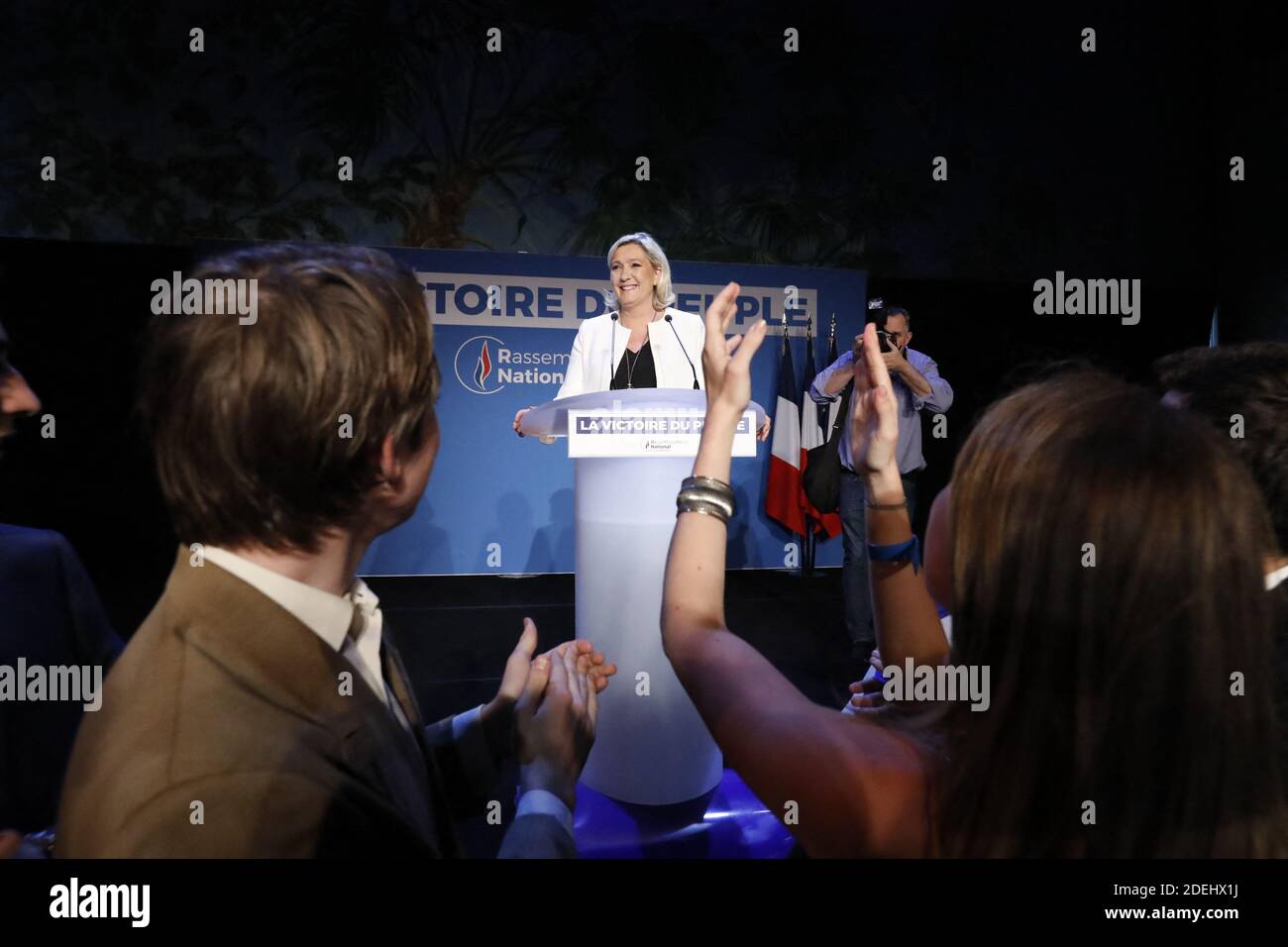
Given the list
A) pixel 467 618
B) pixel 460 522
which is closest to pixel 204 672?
pixel 467 618

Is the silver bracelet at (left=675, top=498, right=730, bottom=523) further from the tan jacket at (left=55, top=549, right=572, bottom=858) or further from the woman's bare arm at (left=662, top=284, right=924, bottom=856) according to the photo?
the tan jacket at (left=55, top=549, right=572, bottom=858)

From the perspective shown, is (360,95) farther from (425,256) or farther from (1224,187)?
(1224,187)

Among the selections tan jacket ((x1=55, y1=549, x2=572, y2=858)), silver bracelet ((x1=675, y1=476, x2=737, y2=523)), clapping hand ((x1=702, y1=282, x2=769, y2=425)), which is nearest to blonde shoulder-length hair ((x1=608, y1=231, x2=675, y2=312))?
clapping hand ((x1=702, y1=282, x2=769, y2=425))

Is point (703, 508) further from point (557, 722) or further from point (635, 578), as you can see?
point (635, 578)

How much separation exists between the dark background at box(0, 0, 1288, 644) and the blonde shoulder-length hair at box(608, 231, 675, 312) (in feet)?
6.02

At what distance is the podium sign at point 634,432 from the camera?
1.60m

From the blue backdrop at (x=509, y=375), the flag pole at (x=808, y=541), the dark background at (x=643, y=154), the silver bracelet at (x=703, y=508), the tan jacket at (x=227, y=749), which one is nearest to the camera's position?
the tan jacket at (x=227, y=749)

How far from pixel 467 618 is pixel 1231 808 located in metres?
3.68

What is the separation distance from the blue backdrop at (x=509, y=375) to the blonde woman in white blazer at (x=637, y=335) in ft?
5.66

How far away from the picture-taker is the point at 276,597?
692 millimetres

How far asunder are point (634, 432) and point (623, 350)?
1152mm
